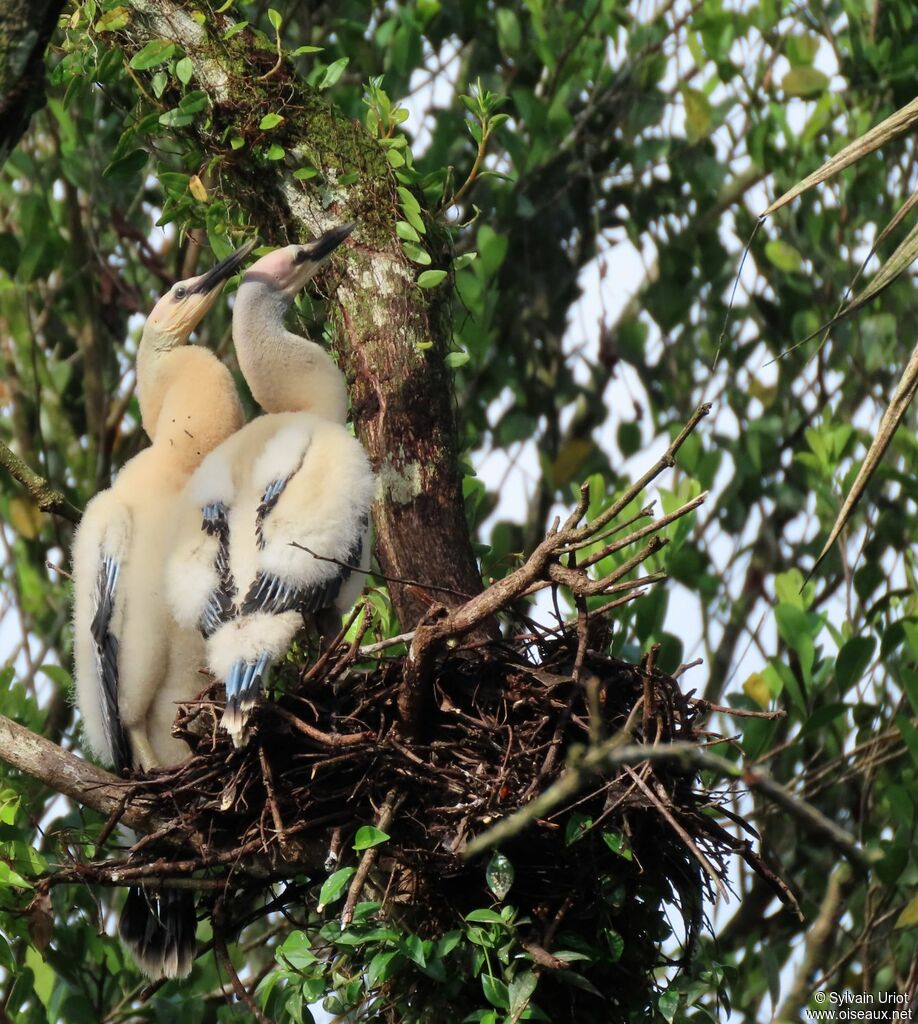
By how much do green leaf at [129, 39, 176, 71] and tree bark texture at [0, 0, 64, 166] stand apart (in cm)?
154

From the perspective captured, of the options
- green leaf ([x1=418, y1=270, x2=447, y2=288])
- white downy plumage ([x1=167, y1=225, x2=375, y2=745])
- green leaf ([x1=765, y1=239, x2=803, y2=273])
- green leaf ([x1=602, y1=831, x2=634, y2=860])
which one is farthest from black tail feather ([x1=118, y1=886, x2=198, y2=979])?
green leaf ([x1=765, y1=239, x2=803, y2=273])

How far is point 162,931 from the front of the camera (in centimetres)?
367

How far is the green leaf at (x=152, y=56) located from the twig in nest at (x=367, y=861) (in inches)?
77.0

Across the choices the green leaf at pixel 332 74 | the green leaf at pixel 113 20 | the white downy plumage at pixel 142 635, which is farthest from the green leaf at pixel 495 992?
the green leaf at pixel 113 20

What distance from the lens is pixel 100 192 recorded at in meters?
6.19

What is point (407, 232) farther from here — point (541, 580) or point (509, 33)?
point (509, 33)

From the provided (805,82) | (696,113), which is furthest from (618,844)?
(696,113)

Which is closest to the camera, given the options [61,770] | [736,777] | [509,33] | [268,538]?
[736,777]

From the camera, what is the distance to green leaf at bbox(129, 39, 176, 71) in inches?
154

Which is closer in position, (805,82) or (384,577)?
(384,577)

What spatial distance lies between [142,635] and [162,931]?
0.70m

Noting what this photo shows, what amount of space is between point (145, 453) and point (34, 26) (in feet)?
5.80

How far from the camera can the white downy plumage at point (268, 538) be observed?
3.43 meters

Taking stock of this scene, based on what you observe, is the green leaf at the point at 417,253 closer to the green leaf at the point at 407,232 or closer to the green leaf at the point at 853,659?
the green leaf at the point at 407,232
